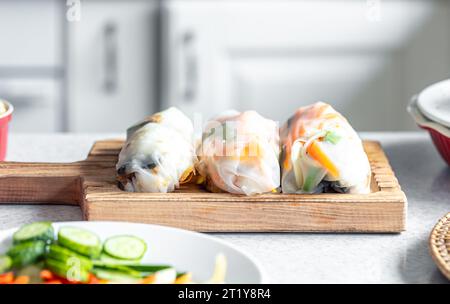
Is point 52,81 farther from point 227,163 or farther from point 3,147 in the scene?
point 227,163

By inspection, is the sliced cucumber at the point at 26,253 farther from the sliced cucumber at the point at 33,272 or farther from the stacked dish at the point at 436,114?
the stacked dish at the point at 436,114

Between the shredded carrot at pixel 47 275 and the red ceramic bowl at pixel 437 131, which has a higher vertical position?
the red ceramic bowl at pixel 437 131

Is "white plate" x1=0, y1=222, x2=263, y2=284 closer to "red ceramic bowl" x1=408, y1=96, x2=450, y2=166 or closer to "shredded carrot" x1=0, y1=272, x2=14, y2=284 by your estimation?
"shredded carrot" x1=0, y1=272, x2=14, y2=284

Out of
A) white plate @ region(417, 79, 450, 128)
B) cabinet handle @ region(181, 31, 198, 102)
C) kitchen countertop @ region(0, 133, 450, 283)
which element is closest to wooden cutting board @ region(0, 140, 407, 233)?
kitchen countertop @ region(0, 133, 450, 283)

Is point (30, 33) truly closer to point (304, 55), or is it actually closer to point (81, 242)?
point (304, 55)

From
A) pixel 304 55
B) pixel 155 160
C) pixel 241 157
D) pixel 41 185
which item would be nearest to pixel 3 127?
pixel 41 185

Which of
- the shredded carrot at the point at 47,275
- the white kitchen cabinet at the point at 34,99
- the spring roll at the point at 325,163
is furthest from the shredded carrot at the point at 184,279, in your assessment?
the white kitchen cabinet at the point at 34,99
